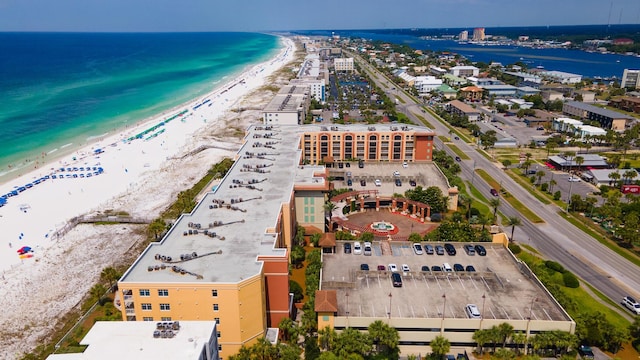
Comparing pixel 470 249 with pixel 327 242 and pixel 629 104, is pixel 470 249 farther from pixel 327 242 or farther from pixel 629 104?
pixel 629 104

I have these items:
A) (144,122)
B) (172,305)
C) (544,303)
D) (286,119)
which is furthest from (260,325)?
(144,122)

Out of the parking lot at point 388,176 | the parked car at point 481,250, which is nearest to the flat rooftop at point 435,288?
the parked car at point 481,250

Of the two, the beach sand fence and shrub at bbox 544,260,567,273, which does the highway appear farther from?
the beach sand fence

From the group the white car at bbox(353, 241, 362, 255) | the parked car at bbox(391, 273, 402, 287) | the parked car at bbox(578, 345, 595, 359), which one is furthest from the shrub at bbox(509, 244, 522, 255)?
the white car at bbox(353, 241, 362, 255)

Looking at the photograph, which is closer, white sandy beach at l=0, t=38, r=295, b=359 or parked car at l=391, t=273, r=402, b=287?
parked car at l=391, t=273, r=402, b=287

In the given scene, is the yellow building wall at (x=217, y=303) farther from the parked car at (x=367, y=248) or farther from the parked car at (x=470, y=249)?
the parked car at (x=470, y=249)

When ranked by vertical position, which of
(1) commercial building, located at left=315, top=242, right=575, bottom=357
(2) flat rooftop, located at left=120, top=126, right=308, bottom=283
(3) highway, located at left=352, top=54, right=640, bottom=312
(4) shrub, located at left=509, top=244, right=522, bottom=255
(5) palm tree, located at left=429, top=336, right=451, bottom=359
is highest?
(2) flat rooftop, located at left=120, top=126, right=308, bottom=283
